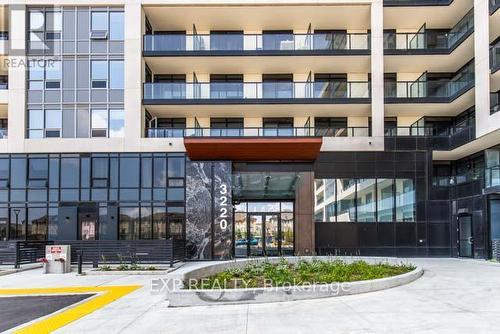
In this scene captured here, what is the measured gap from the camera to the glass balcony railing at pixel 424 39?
26244mm

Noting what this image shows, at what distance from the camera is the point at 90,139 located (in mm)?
26594

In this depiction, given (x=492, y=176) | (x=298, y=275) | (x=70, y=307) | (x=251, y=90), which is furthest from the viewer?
(x=251, y=90)

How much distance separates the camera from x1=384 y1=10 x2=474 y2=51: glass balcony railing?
26.2 meters

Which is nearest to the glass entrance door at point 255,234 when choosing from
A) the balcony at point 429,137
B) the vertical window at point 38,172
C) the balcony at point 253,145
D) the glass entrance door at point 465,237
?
the balcony at point 253,145

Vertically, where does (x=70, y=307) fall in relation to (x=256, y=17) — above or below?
below

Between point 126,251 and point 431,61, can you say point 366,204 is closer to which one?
point 431,61

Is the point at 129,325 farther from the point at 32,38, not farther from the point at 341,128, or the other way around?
the point at 32,38

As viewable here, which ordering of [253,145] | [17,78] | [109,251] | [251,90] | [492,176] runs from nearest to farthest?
[109,251], [492,176], [253,145], [17,78], [251,90]

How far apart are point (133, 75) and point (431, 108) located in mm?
17809

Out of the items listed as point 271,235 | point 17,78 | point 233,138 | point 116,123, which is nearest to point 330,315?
point 233,138

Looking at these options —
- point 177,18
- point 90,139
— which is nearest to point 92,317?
point 90,139

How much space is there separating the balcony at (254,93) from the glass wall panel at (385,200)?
493cm

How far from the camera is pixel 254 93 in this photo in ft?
90.1

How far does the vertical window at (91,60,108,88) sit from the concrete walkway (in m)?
16.6
